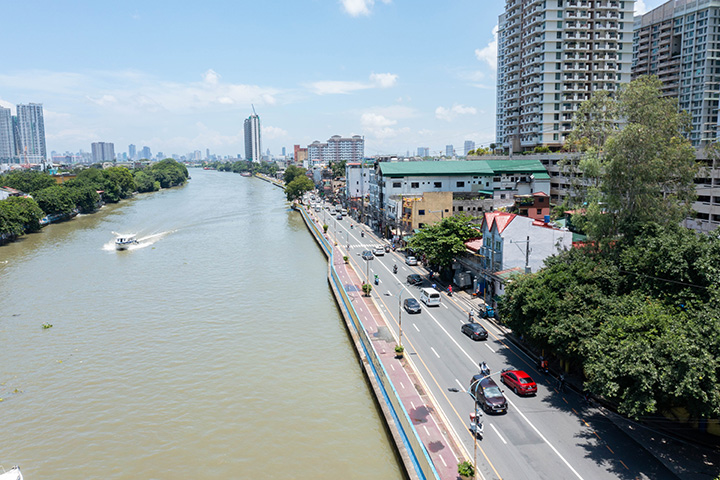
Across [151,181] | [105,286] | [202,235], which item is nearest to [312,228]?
[202,235]

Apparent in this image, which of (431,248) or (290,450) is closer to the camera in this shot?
(290,450)

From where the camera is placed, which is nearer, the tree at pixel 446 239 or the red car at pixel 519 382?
the red car at pixel 519 382

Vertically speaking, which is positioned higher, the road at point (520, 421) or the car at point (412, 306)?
the car at point (412, 306)

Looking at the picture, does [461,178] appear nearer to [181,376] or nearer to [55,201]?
[181,376]

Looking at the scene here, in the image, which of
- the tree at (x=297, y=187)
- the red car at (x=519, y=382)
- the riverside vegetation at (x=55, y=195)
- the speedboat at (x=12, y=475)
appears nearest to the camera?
the speedboat at (x=12, y=475)

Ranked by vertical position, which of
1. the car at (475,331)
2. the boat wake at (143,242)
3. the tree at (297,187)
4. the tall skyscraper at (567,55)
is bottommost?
the car at (475,331)

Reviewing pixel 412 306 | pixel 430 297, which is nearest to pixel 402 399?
pixel 412 306

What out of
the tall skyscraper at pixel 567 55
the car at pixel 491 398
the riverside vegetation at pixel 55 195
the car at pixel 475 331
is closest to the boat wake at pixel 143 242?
the riverside vegetation at pixel 55 195

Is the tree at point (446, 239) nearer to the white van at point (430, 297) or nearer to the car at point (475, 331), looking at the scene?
the white van at point (430, 297)

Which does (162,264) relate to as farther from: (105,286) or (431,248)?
(431,248)
